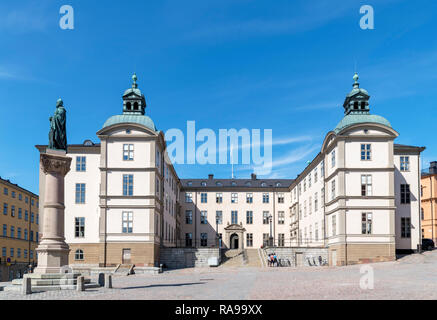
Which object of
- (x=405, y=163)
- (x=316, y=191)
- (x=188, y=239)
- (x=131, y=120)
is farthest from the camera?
(x=188, y=239)

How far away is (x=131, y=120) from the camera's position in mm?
49781

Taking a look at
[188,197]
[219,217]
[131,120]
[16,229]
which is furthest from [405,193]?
[16,229]

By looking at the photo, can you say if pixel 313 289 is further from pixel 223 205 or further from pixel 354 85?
pixel 223 205

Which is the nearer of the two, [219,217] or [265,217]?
[219,217]

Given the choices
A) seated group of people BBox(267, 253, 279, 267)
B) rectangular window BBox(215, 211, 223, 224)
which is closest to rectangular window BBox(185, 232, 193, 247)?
rectangular window BBox(215, 211, 223, 224)

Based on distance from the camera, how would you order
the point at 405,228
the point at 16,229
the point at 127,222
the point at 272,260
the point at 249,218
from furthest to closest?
the point at 249,218
the point at 16,229
the point at 272,260
the point at 405,228
the point at 127,222

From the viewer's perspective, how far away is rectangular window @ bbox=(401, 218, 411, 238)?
49125 millimetres

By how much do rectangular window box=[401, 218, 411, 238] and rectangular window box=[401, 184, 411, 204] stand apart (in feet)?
5.84

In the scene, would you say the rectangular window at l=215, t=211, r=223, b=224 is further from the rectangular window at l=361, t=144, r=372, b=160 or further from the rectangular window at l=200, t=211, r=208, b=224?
the rectangular window at l=361, t=144, r=372, b=160

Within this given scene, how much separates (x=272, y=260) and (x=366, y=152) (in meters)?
13.5

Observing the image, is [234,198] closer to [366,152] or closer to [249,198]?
[249,198]
